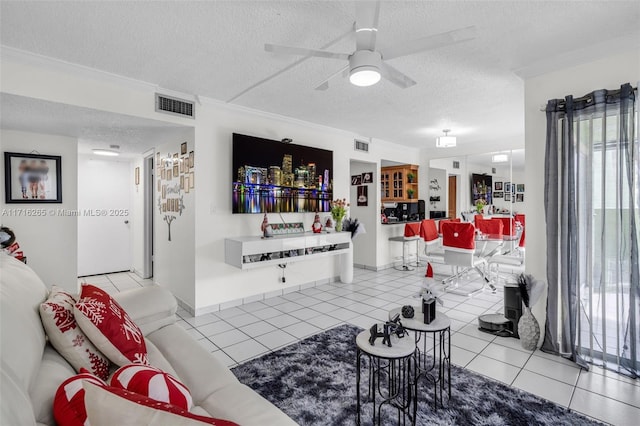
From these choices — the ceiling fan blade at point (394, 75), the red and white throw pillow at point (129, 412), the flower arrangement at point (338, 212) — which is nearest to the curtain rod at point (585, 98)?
the ceiling fan blade at point (394, 75)

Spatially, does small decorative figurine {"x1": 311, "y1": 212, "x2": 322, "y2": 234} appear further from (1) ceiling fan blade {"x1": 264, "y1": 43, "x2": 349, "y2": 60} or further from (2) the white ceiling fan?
(1) ceiling fan blade {"x1": 264, "y1": 43, "x2": 349, "y2": 60}

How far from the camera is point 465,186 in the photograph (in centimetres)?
689

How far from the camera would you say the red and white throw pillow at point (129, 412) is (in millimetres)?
716

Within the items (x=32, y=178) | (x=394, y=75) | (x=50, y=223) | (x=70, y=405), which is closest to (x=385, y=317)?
(x=394, y=75)

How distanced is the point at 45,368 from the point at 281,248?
2863mm

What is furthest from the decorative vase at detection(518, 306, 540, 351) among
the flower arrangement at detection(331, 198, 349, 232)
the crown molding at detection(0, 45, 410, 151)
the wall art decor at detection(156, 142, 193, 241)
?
the wall art decor at detection(156, 142, 193, 241)

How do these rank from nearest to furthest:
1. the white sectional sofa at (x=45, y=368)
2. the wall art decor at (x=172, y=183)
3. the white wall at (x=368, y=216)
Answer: the white sectional sofa at (x=45, y=368)
the wall art decor at (x=172, y=183)
the white wall at (x=368, y=216)

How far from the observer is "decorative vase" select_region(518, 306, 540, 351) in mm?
2721

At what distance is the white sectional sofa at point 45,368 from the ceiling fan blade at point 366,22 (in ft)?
6.43

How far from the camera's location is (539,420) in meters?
1.85

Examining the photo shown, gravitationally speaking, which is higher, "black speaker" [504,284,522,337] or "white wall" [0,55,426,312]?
"white wall" [0,55,426,312]

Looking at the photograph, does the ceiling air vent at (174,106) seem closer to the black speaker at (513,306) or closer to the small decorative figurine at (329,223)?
the small decorative figurine at (329,223)

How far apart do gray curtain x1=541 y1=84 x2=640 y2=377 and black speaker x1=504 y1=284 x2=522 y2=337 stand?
1.05 ft

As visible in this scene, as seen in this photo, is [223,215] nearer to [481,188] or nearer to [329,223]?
[329,223]
